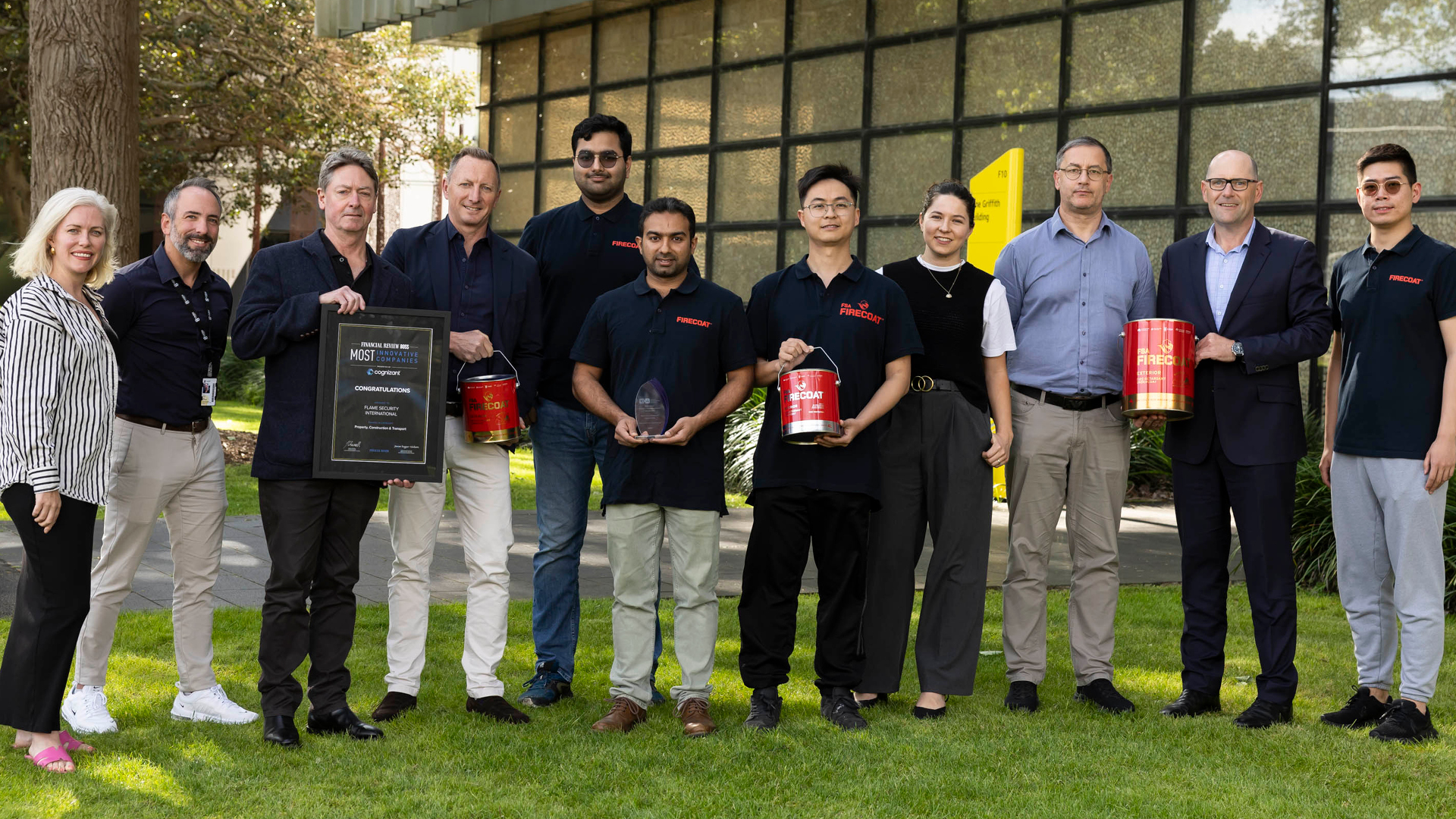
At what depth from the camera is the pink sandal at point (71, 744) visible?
5.00 metres

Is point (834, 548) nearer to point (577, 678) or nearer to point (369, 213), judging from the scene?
point (577, 678)

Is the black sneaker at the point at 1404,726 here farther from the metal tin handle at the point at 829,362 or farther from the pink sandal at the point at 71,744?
the pink sandal at the point at 71,744

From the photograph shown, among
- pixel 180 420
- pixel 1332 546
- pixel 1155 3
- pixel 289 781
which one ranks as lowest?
pixel 289 781

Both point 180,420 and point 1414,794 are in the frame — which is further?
point 180,420

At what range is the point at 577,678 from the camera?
20.7ft

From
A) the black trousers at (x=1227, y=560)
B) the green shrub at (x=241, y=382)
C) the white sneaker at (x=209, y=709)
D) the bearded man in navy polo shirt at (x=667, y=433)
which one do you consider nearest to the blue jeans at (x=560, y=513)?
the bearded man in navy polo shirt at (x=667, y=433)

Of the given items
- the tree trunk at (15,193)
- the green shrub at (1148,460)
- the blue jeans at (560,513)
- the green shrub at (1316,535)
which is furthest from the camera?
the tree trunk at (15,193)

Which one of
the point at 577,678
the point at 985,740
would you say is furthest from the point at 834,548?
the point at 577,678

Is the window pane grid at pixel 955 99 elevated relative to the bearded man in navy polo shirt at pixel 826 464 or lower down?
elevated

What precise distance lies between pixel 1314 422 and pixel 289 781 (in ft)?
29.3

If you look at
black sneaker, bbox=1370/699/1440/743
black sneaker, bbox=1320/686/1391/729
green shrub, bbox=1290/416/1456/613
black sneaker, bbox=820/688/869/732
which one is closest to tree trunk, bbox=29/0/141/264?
black sneaker, bbox=820/688/869/732

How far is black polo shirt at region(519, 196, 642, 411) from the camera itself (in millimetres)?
5980

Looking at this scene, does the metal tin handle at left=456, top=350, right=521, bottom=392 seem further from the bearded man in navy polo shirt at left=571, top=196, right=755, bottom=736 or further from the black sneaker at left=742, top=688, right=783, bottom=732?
the black sneaker at left=742, top=688, right=783, bottom=732

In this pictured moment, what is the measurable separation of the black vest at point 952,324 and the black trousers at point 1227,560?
1.08 meters
